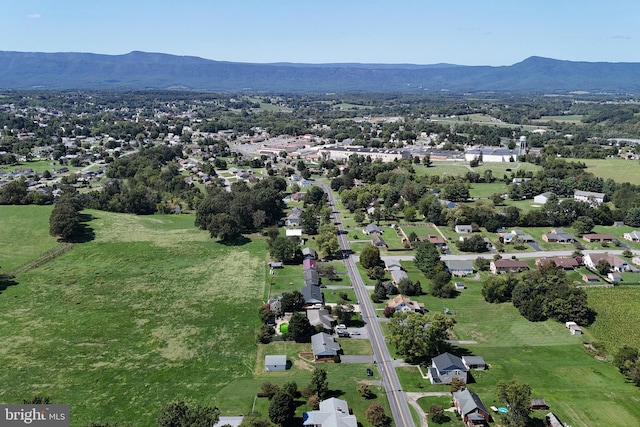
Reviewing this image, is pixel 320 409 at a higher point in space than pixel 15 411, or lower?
lower

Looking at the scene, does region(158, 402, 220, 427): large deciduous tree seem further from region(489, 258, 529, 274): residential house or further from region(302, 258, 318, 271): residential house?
region(489, 258, 529, 274): residential house

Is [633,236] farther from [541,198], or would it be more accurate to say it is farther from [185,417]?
[185,417]

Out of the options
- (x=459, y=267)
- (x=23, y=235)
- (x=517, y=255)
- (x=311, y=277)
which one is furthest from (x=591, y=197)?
(x=23, y=235)

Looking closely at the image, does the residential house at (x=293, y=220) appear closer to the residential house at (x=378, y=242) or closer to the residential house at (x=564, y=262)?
the residential house at (x=378, y=242)

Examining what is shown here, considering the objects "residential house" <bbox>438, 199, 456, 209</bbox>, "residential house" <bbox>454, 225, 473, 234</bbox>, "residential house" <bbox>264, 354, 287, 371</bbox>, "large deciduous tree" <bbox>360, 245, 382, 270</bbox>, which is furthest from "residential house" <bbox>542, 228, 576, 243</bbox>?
"residential house" <bbox>264, 354, 287, 371</bbox>

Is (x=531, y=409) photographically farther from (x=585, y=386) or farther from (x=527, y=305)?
(x=527, y=305)

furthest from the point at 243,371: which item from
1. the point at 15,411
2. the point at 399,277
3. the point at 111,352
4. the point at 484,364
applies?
the point at 399,277
